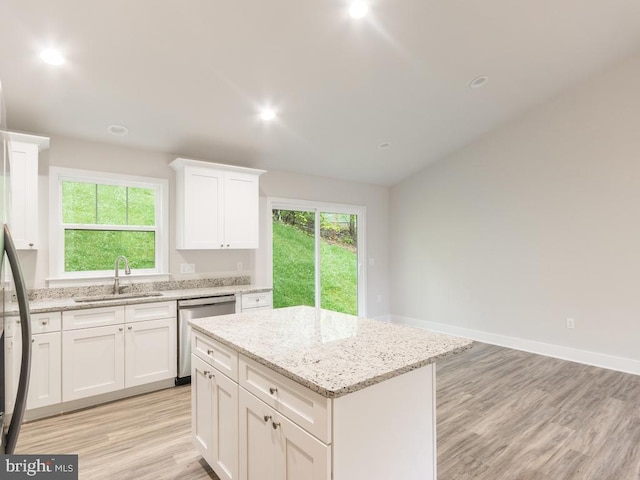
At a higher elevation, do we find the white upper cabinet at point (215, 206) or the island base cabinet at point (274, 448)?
the white upper cabinet at point (215, 206)

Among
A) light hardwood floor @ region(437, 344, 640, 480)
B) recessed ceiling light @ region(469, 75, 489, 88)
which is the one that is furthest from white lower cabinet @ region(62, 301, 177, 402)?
recessed ceiling light @ region(469, 75, 489, 88)

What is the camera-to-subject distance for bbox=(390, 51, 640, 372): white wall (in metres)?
3.74

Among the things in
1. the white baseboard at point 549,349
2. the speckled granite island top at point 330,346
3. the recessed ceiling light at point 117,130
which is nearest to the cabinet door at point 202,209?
the recessed ceiling light at point 117,130

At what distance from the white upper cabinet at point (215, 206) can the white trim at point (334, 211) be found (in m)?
0.49

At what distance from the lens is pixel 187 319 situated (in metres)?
3.35

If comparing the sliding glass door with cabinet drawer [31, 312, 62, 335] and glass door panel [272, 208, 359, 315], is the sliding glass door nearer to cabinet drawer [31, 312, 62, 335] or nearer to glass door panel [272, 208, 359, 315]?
glass door panel [272, 208, 359, 315]

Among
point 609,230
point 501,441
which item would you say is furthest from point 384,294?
point 501,441

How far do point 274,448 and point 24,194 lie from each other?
285 cm

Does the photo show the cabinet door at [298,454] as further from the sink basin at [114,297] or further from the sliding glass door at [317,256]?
the sliding glass door at [317,256]

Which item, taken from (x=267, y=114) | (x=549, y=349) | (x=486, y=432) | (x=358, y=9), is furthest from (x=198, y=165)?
(x=549, y=349)

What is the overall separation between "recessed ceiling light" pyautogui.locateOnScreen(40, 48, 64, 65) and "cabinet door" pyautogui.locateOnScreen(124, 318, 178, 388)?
2114 mm

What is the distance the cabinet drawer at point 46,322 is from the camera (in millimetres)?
2725

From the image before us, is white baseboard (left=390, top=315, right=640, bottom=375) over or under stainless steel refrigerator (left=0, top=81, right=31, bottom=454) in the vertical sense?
under

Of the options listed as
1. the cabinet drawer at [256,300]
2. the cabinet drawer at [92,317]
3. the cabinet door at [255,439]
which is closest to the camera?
the cabinet door at [255,439]
